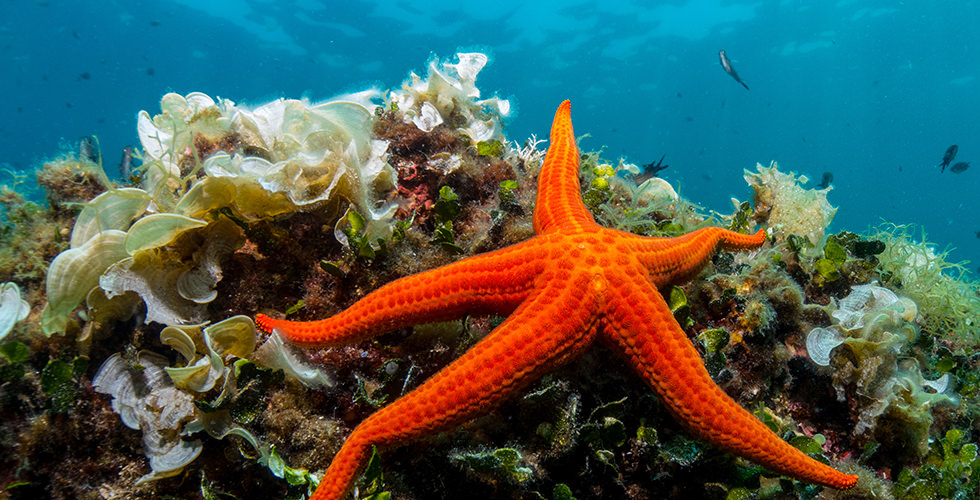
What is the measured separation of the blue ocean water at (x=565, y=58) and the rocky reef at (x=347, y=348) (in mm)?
53016

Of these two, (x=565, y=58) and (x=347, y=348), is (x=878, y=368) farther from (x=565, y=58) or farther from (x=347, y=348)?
(x=565, y=58)

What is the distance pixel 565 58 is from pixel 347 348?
93706mm

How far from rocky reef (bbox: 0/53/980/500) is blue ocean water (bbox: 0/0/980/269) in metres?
53.0

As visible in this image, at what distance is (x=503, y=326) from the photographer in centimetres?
218

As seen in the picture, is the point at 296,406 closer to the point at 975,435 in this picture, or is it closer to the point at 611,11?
the point at 975,435

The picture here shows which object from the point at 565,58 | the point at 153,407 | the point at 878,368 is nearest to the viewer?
the point at 153,407

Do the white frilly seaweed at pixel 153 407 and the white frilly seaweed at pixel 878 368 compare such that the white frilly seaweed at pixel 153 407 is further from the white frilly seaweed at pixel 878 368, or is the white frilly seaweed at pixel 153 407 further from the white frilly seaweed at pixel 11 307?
the white frilly seaweed at pixel 878 368

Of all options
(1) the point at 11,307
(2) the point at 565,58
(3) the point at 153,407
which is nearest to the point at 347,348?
(3) the point at 153,407

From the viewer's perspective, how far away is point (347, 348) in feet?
8.95

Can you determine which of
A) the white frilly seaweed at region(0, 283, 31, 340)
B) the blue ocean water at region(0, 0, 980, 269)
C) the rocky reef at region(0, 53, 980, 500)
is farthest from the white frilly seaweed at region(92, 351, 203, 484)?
the blue ocean water at region(0, 0, 980, 269)

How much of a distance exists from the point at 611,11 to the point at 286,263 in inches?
3251

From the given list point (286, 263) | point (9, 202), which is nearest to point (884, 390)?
point (286, 263)

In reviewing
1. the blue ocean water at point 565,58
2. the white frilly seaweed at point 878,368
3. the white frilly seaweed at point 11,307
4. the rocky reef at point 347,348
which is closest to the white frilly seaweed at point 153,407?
the rocky reef at point 347,348

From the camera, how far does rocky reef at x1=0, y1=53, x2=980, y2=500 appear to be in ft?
7.93
